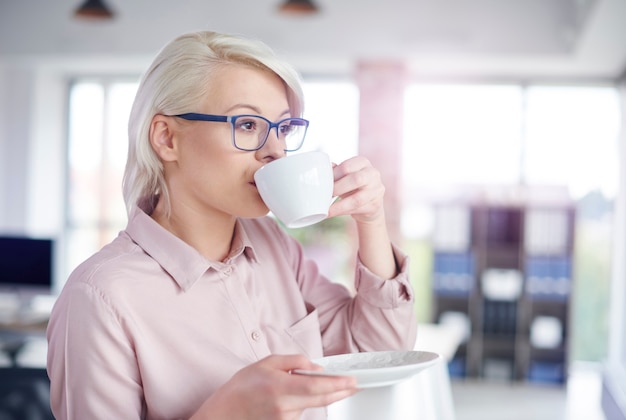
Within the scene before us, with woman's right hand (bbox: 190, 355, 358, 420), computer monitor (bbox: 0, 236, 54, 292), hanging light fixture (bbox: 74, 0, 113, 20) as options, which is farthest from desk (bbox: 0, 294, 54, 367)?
woman's right hand (bbox: 190, 355, 358, 420)

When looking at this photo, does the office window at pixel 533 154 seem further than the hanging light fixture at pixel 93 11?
Yes

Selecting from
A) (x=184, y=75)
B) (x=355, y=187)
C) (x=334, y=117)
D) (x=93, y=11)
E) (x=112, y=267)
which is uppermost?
(x=93, y=11)

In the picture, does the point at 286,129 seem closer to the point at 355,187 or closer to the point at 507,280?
the point at 355,187

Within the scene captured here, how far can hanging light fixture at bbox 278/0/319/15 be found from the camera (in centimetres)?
419

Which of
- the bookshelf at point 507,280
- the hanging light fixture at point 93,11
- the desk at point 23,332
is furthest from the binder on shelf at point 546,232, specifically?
the desk at point 23,332

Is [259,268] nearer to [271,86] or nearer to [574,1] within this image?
[271,86]

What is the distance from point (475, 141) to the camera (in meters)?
6.12

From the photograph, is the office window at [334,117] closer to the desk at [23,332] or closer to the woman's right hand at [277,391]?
the desk at [23,332]

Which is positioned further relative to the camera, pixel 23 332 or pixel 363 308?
pixel 23 332

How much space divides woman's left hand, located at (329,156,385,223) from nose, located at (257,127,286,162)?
0.10 meters

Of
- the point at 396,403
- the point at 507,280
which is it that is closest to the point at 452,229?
the point at 507,280

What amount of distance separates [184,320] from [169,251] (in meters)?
0.11

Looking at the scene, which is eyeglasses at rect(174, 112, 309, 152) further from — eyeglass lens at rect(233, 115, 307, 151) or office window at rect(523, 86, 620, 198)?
office window at rect(523, 86, 620, 198)

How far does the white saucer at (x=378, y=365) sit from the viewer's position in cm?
74
